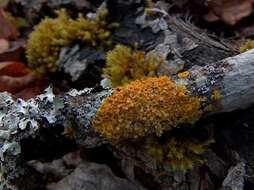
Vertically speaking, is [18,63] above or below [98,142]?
above

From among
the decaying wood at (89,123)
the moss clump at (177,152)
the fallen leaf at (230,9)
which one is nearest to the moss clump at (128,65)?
the decaying wood at (89,123)

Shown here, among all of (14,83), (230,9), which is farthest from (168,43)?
(14,83)

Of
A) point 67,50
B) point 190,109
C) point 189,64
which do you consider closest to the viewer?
point 190,109

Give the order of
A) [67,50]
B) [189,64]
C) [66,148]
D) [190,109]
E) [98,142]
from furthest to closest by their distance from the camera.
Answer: [67,50] → [189,64] → [66,148] → [98,142] → [190,109]

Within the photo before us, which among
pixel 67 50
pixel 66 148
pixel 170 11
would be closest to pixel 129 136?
pixel 66 148

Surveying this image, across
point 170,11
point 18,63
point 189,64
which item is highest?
point 170,11

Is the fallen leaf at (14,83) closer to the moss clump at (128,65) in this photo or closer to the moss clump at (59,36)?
the moss clump at (59,36)

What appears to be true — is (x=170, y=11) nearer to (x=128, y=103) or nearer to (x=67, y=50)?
(x=67, y=50)
